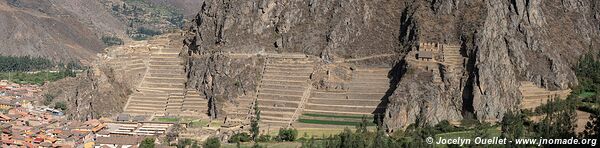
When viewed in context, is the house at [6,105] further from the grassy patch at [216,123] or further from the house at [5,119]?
the grassy patch at [216,123]

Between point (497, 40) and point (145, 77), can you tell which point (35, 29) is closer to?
point (145, 77)

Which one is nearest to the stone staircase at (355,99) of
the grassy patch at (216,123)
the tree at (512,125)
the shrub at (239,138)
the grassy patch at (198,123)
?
the shrub at (239,138)

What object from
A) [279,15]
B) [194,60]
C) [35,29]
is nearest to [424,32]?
[279,15]

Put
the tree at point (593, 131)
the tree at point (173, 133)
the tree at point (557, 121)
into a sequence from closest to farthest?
the tree at point (593, 131) < the tree at point (557, 121) < the tree at point (173, 133)

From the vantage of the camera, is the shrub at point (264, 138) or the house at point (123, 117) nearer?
the shrub at point (264, 138)

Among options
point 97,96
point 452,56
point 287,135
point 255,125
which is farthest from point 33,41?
point 452,56

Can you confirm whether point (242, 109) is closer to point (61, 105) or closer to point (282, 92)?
point (282, 92)

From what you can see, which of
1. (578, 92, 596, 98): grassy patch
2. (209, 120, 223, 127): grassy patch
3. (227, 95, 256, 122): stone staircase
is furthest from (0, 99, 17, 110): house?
(578, 92, 596, 98): grassy patch
